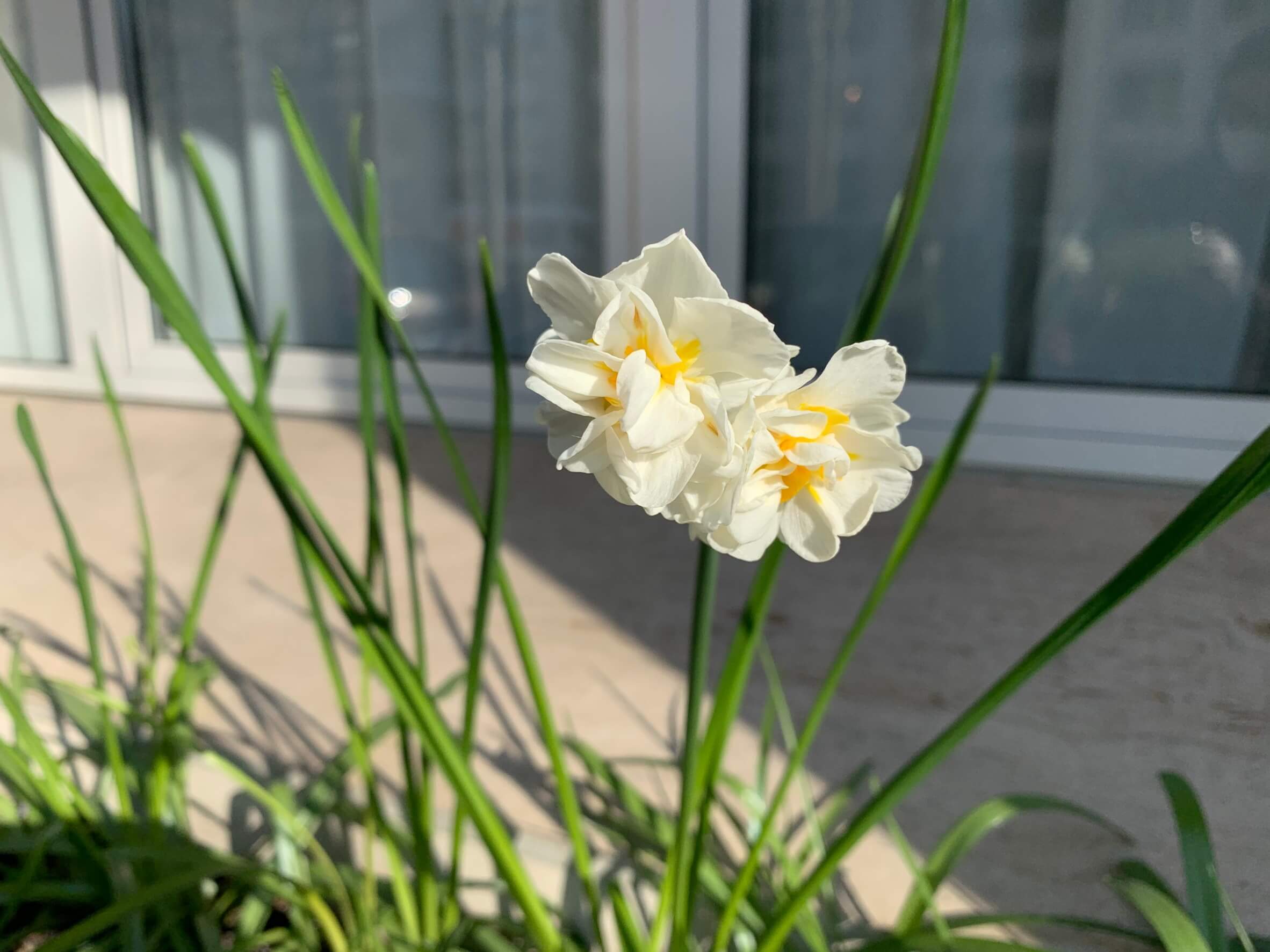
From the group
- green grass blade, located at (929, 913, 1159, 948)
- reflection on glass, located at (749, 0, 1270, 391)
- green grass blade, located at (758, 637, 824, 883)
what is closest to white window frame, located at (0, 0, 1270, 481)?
reflection on glass, located at (749, 0, 1270, 391)

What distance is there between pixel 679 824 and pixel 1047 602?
52 cm

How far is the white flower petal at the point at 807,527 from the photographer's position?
25 centimetres

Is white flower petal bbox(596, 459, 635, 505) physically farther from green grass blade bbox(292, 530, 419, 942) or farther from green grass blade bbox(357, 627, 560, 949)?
green grass blade bbox(292, 530, 419, 942)

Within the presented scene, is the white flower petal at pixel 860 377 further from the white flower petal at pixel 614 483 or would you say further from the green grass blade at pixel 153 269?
the green grass blade at pixel 153 269

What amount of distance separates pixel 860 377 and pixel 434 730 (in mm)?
233

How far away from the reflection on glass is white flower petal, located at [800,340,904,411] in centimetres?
92

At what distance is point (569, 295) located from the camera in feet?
0.76

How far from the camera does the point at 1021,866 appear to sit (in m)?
0.51

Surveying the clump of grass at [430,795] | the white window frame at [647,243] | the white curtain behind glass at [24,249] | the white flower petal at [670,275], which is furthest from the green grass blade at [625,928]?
the white curtain behind glass at [24,249]

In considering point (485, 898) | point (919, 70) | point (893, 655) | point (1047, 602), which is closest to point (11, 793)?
point (485, 898)

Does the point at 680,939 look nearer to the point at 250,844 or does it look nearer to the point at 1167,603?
the point at 250,844

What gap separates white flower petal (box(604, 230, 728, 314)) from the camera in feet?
0.72

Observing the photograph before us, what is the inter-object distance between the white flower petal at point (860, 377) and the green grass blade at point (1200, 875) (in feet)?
0.88

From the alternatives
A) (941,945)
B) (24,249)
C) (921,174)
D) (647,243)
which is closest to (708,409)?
(921,174)
